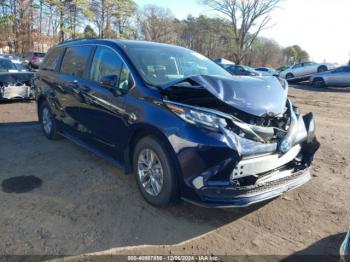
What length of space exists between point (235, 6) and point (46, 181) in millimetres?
49728

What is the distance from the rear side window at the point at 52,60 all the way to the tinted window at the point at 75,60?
0.35 meters

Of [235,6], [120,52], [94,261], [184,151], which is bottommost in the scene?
[94,261]

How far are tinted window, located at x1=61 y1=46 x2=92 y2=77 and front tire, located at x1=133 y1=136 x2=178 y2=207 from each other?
1.88 m

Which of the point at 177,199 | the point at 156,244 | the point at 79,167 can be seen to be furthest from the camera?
the point at 79,167

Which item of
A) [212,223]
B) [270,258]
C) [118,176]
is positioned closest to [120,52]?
[118,176]

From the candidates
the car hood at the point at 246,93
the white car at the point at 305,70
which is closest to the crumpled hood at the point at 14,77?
the car hood at the point at 246,93

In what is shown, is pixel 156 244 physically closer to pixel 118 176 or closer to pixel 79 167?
pixel 118 176

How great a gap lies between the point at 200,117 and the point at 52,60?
4.01 metres

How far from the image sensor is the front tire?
3266 millimetres

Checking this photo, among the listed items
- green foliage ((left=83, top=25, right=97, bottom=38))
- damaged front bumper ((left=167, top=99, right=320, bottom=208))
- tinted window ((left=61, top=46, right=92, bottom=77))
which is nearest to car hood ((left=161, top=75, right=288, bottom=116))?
damaged front bumper ((left=167, top=99, right=320, bottom=208))

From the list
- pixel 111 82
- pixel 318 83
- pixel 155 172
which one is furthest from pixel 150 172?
pixel 318 83

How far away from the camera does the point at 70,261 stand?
2727 millimetres

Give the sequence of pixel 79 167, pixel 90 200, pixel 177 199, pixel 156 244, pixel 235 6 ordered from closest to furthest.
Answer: pixel 156 244
pixel 177 199
pixel 90 200
pixel 79 167
pixel 235 6

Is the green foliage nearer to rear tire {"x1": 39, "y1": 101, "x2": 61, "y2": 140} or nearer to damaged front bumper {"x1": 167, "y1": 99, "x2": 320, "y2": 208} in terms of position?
rear tire {"x1": 39, "y1": 101, "x2": 61, "y2": 140}
